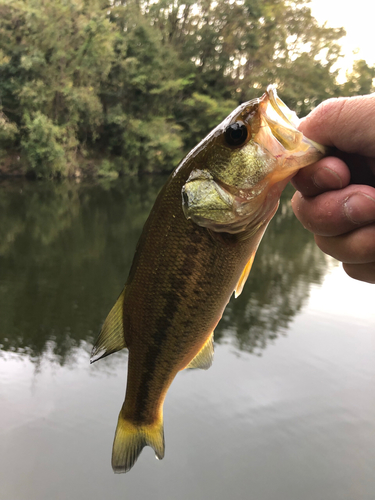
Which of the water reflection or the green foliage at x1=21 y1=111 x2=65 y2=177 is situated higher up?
the green foliage at x1=21 y1=111 x2=65 y2=177

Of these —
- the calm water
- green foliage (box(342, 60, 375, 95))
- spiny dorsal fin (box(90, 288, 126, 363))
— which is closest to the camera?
spiny dorsal fin (box(90, 288, 126, 363))

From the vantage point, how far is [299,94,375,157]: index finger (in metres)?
1.42

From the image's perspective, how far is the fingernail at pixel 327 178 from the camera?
1.46m

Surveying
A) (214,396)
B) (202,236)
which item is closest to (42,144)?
(214,396)

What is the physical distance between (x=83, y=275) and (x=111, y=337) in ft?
31.2

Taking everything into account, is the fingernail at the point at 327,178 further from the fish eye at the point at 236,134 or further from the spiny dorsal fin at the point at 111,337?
the spiny dorsal fin at the point at 111,337

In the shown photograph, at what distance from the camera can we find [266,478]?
5156mm

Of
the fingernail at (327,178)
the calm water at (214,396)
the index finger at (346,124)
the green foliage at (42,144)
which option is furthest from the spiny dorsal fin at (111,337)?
the green foliage at (42,144)

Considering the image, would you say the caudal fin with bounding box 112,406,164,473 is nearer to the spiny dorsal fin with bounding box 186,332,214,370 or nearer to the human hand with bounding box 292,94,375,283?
the spiny dorsal fin with bounding box 186,332,214,370

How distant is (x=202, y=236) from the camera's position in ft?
4.97

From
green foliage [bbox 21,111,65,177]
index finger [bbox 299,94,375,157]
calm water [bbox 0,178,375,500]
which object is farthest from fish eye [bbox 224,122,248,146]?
green foliage [bbox 21,111,65,177]

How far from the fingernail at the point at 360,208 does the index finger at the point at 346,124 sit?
0.17m

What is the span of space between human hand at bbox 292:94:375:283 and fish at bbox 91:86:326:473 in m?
0.08

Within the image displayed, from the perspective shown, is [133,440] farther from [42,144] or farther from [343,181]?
[42,144]
